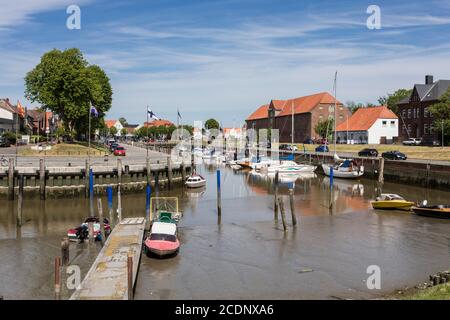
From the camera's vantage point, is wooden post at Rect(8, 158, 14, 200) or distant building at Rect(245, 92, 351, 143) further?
distant building at Rect(245, 92, 351, 143)

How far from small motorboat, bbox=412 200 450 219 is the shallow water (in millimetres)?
595

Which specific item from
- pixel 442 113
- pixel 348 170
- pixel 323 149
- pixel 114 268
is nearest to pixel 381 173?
pixel 348 170

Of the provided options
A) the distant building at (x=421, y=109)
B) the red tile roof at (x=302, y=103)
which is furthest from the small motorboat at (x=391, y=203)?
the red tile roof at (x=302, y=103)

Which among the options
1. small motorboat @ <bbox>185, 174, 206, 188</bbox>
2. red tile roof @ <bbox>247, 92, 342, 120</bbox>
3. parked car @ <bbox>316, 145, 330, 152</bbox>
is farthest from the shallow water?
red tile roof @ <bbox>247, 92, 342, 120</bbox>

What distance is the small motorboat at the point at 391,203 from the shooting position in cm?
4128

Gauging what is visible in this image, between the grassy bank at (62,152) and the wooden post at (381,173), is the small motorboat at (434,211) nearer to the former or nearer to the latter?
the wooden post at (381,173)

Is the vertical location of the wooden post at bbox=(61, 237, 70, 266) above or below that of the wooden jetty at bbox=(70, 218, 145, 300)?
above

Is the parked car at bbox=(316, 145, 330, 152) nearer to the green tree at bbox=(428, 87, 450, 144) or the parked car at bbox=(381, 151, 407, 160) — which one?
the green tree at bbox=(428, 87, 450, 144)

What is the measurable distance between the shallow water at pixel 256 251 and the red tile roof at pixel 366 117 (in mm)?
71957

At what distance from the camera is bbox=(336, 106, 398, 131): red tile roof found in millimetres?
115125

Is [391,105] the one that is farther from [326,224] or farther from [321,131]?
[326,224]

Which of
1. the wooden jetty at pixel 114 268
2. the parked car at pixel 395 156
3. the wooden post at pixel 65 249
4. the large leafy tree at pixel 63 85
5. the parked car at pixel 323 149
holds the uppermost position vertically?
the large leafy tree at pixel 63 85

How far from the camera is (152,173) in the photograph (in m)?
55.2

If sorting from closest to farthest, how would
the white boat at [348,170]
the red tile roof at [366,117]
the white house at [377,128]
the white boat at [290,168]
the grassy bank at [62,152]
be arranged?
the white boat at [348,170]
the grassy bank at [62,152]
the white boat at [290,168]
the white house at [377,128]
the red tile roof at [366,117]
